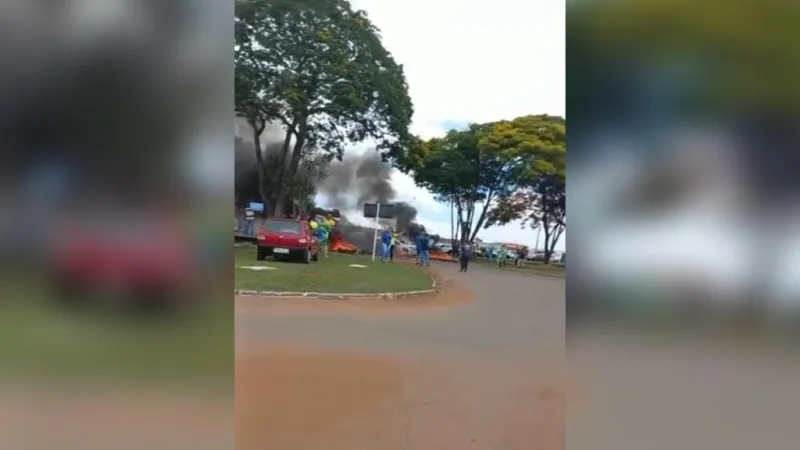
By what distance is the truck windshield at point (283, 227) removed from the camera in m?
2.46

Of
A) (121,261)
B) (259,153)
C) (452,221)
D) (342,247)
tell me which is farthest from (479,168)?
(121,261)

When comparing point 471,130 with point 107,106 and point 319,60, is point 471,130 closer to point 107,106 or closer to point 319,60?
Result: point 319,60

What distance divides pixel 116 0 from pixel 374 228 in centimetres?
130

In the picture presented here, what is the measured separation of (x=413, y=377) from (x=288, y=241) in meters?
0.81

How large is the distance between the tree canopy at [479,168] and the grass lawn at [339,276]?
31cm

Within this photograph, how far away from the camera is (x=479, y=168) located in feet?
8.11

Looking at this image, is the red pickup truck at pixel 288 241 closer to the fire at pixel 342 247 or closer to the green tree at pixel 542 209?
the fire at pixel 342 247

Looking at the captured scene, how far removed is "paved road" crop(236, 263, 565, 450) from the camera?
86.1 inches

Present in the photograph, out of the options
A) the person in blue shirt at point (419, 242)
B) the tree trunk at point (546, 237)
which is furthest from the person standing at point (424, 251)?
the tree trunk at point (546, 237)

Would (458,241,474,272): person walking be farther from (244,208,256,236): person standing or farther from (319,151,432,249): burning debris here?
(244,208,256,236): person standing

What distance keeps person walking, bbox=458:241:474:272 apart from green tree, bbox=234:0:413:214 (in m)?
0.50

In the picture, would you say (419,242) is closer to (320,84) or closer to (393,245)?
(393,245)

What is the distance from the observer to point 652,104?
1.94 metres

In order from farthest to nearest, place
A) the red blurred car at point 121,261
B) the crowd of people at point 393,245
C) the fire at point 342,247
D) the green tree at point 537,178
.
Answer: the fire at point 342,247 → the crowd of people at point 393,245 → the green tree at point 537,178 → the red blurred car at point 121,261
